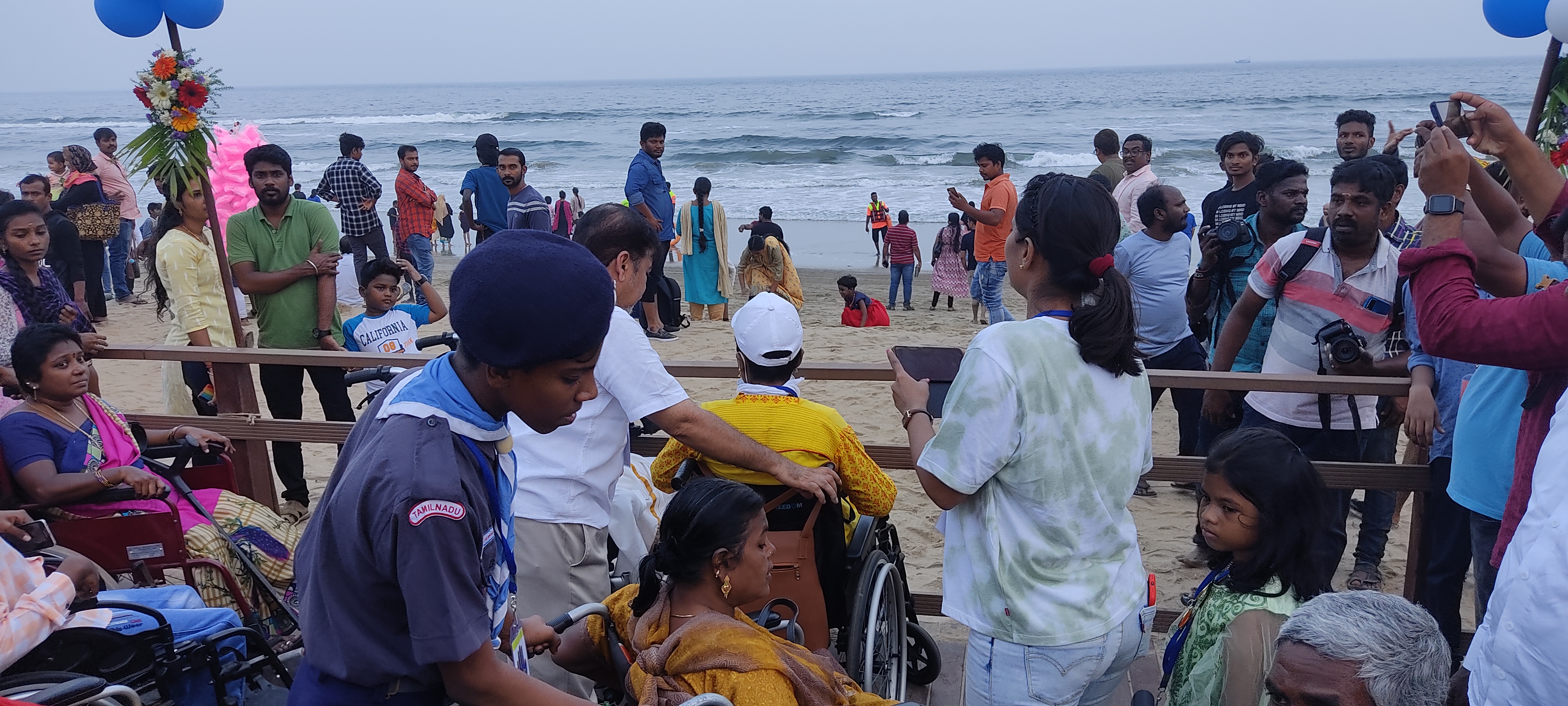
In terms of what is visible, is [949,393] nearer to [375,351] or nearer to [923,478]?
[923,478]

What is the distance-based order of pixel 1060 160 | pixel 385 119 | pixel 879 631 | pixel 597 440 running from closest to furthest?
pixel 597 440
pixel 879 631
pixel 1060 160
pixel 385 119

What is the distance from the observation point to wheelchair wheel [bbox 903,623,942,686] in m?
3.35

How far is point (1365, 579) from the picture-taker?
4.25 metres

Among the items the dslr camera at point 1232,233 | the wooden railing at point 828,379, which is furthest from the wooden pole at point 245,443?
the dslr camera at point 1232,233

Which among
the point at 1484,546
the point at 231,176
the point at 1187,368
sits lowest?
the point at 1187,368

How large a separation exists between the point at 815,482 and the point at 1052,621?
729mm

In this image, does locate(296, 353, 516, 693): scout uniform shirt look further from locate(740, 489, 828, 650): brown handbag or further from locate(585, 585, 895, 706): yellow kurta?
locate(740, 489, 828, 650): brown handbag

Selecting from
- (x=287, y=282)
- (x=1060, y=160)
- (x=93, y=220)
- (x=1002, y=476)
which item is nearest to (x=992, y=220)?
(x=287, y=282)

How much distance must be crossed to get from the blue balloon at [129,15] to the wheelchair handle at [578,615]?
4816mm

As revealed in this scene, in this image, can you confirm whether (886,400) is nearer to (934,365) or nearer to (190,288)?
(190,288)

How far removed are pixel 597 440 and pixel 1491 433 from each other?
101 inches

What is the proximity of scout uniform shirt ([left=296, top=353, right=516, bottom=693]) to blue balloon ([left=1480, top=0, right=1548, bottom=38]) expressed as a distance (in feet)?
13.6

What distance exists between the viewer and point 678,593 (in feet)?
7.49

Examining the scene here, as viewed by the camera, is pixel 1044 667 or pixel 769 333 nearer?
pixel 1044 667
